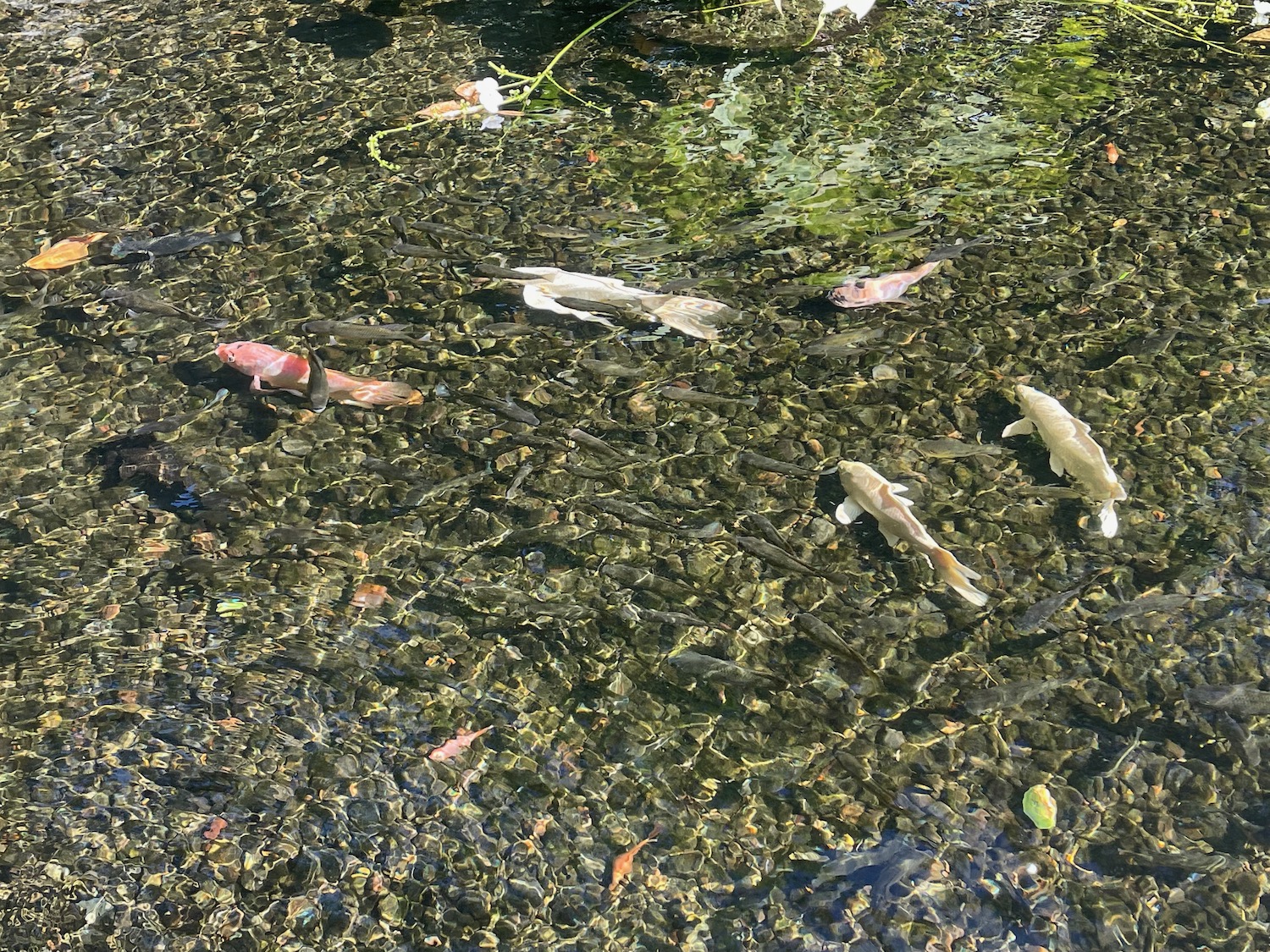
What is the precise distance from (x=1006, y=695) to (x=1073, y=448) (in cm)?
91

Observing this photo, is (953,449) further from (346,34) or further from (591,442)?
(346,34)

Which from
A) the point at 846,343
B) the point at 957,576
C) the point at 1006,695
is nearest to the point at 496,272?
the point at 846,343

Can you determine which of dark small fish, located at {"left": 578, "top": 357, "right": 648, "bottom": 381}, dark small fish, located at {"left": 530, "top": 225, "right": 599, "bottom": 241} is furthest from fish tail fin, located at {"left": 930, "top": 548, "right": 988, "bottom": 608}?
dark small fish, located at {"left": 530, "top": 225, "right": 599, "bottom": 241}

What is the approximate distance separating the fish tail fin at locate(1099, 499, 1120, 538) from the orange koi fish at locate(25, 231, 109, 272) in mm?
4143

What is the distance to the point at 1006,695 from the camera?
2.89 meters

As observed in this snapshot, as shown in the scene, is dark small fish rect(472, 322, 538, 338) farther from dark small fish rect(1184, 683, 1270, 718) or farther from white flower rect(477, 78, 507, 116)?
dark small fish rect(1184, 683, 1270, 718)

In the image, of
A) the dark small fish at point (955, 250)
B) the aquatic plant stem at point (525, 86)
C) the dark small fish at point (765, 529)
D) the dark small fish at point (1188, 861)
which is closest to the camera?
the dark small fish at point (1188, 861)

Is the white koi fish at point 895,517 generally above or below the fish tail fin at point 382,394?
below

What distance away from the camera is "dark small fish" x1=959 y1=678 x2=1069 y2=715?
9.43 ft

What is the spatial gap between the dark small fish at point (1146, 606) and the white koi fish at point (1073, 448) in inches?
9.9

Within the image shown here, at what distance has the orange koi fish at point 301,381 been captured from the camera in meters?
3.81

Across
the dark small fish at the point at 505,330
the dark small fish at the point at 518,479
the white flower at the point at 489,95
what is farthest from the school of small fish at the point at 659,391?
the white flower at the point at 489,95

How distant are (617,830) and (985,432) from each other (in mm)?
1929

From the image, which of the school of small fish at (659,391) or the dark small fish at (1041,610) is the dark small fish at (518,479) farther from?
the dark small fish at (1041,610)
